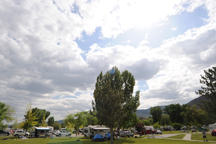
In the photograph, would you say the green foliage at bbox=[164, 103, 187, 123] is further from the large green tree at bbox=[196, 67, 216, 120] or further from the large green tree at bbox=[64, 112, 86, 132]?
the large green tree at bbox=[196, 67, 216, 120]

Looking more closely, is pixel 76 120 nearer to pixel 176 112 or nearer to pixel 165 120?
pixel 165 120

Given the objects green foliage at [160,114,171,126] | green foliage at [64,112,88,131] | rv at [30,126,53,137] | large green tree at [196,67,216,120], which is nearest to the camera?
large green tree at [196,67,216,120]

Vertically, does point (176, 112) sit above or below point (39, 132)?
above

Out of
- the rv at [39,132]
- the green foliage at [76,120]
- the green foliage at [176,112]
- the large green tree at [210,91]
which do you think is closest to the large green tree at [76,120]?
the green foliage at [76,120]

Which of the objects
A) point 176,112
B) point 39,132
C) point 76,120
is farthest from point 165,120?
point 39,132

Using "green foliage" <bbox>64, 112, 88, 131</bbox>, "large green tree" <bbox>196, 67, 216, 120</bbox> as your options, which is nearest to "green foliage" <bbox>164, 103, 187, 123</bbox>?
"green foliage" <bbox>64, 112, 88, 131</bbox>

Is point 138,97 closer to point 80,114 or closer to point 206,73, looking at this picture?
point 206,73

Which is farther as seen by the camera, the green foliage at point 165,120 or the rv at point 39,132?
the green foliage at point 165,120

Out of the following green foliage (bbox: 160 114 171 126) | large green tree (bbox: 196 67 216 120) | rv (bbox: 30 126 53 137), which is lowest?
green foliage (bbox: 160 114 171 126)

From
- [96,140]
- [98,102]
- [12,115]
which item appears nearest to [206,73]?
[98,102]

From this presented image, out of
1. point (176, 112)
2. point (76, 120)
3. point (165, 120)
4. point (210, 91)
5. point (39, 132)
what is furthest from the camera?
point (176, 112)

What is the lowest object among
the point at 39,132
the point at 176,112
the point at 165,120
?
the point at 165,120

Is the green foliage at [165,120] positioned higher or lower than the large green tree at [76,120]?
lower

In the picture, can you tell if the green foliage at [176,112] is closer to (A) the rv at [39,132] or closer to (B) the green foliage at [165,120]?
(B) the green foliage at [165,120]
